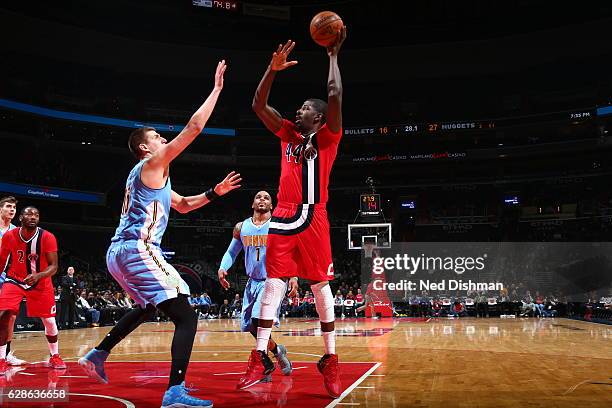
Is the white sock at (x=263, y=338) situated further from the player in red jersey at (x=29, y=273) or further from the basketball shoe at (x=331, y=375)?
the player in red jersey at (x=29, y=273)

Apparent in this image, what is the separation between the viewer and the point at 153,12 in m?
32.2

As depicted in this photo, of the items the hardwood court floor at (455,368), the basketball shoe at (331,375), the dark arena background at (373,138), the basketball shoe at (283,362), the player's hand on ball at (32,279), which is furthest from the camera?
the dark arena background at (373,138)

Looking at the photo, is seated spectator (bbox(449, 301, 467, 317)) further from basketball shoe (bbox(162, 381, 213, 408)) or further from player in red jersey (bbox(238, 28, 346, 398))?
basketball shoe (bbox(162, 381, 213, 408))

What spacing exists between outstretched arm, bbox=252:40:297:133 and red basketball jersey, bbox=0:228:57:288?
3.38 m

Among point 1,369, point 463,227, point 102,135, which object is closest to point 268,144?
point 102,135

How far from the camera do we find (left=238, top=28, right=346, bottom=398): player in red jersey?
4.75 metres

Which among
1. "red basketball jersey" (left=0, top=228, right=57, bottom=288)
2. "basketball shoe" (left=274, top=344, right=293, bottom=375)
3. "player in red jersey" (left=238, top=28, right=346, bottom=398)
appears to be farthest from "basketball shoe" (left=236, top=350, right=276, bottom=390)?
"red basketball jersey" (left=0, top=228, right=57, bottom=288)

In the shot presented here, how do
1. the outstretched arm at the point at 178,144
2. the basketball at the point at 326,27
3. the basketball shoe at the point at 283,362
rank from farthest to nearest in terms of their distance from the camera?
the basketball shoe at the point at 283,362, the basketball at the point at 326,27, the outstretched arm at the point at 178,144

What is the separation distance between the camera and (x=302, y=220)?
476 cm

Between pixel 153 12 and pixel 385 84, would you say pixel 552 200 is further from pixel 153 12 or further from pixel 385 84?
pixel 153 12

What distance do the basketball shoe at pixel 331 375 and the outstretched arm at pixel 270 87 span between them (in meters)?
1.95

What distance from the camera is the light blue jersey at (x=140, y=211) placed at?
4156 mm
